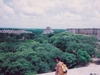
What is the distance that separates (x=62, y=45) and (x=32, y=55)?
1053 centimetres

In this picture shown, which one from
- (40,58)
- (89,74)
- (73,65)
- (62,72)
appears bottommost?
(73,65)

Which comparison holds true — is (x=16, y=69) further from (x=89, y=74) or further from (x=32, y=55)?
(x=89, y=74)

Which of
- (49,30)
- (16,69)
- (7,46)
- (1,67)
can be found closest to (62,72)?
(16,69)

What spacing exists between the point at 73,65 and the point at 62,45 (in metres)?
7.45

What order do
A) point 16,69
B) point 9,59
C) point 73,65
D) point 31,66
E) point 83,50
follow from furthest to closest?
point 83,50, point 73,65, point 9,59, point 31,66, point 16,69

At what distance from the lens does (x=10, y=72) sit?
569 inches

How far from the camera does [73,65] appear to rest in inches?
766

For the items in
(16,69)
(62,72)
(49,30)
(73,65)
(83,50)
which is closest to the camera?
(62,72)

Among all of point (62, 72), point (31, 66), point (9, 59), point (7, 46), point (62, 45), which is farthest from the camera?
point (62, 45)

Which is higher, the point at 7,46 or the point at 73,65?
the point at 7,46

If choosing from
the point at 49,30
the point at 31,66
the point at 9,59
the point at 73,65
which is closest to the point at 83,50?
the point at 73,65

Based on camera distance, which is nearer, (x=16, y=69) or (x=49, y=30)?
(x=16, y=69)

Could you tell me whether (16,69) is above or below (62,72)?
below

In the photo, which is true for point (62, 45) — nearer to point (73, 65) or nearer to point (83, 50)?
point (83, 50)
